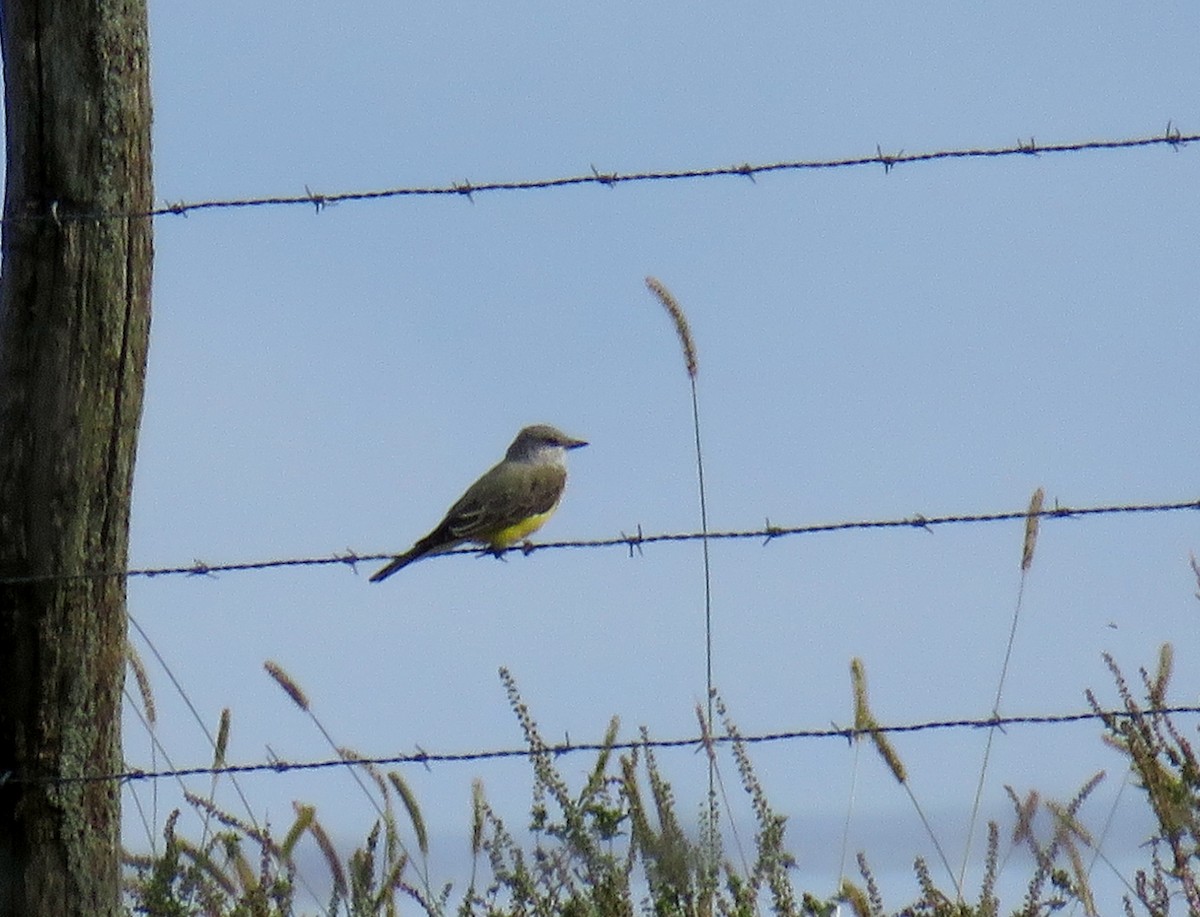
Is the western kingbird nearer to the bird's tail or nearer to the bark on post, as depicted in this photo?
the bird's tail

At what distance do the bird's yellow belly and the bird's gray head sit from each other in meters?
0.53

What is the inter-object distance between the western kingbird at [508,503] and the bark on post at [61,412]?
→ 315cm

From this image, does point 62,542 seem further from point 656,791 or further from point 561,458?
point 561,458

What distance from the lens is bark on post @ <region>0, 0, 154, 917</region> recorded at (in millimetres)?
3799

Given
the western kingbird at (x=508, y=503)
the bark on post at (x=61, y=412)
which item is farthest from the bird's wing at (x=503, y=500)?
the bark on post at (x=61, y=412)

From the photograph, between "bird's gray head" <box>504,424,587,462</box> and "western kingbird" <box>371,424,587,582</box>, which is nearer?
"western kingbird" <box>371,424,587,582</box>

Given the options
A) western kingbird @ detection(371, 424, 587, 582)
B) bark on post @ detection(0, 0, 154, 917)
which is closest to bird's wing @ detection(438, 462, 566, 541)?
western kingbird @ detection(371, 424, 587, 582)

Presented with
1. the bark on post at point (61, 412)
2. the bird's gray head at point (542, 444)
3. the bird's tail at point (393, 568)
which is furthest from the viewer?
the bird's gray head at point (542, 444)

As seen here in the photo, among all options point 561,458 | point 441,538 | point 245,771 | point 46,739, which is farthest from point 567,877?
point 561,458

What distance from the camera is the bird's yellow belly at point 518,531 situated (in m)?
7.53

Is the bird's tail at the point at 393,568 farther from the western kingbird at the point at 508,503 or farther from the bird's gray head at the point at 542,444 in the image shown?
the bird's gray head at the point at 542,444

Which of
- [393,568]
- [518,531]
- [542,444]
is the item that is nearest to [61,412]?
[393,568]

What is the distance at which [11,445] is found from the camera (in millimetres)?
3820

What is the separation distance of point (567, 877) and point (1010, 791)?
3.69 ft
